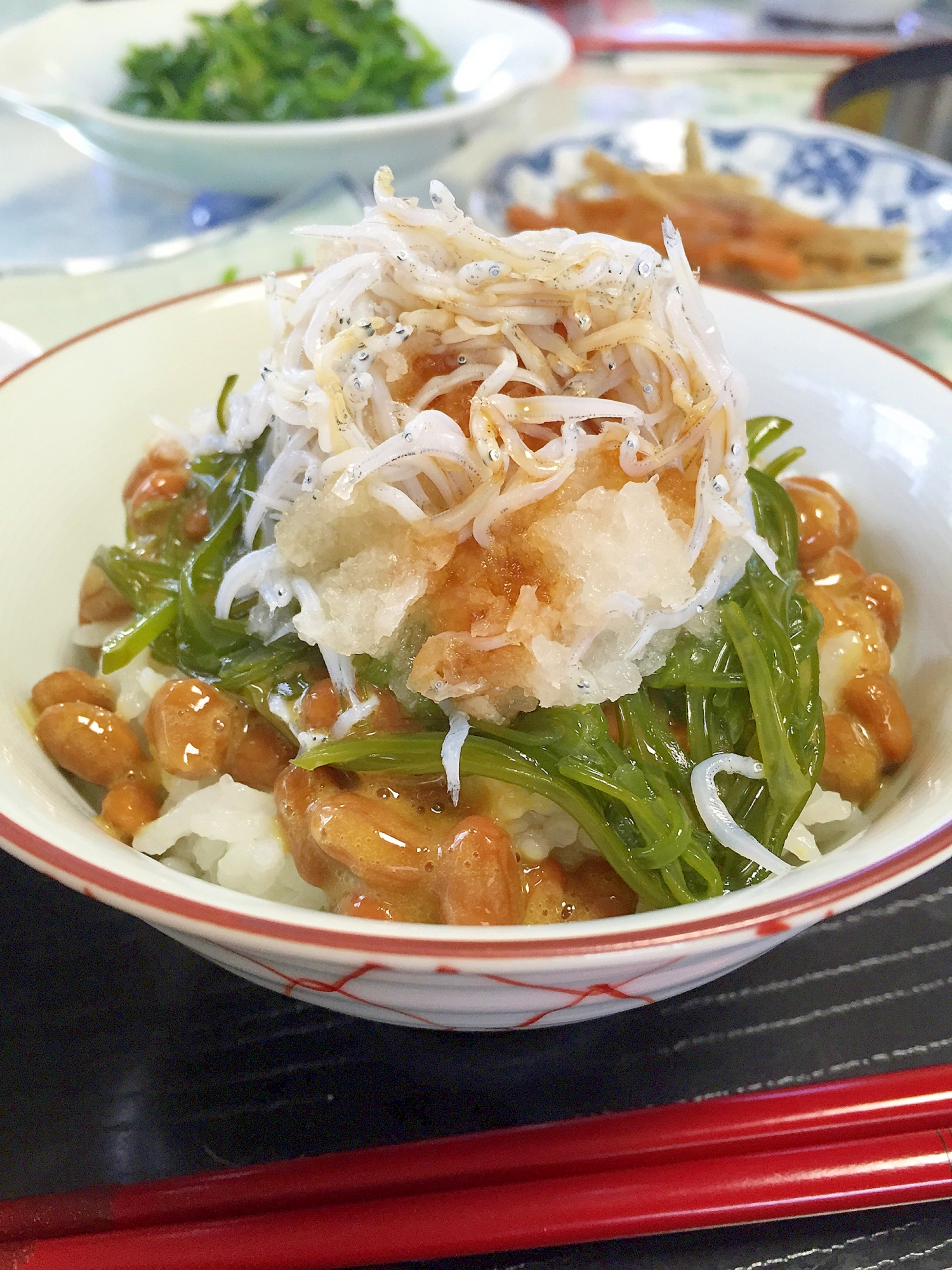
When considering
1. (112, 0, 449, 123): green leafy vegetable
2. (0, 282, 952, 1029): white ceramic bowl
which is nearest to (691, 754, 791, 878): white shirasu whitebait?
(0, 282, 952, 1029): white ceramic bowl

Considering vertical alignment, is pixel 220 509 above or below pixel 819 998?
above

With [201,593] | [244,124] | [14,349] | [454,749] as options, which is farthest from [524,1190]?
[244,124]

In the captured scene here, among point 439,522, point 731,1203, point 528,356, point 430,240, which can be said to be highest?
point 430,240

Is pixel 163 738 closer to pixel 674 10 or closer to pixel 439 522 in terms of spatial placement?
pixel 439 522

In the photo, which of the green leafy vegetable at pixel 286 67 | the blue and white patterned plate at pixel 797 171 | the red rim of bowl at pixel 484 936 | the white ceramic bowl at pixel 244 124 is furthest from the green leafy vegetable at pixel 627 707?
the green leafy vegetable at pixel 286 67

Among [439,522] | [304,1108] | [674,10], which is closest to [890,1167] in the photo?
[304,1108]

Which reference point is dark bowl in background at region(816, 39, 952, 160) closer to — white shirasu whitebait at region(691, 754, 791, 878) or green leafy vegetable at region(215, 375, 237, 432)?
green leafy vegetable at region(215, 375, 237, 432)
